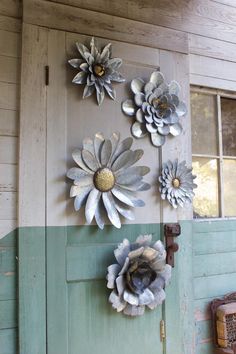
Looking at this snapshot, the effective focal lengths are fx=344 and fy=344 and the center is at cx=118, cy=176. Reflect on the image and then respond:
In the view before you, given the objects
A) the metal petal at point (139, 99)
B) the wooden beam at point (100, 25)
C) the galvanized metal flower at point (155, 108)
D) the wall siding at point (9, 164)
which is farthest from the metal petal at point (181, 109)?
the wall siding at point (9, 164)

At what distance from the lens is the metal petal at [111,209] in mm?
1735

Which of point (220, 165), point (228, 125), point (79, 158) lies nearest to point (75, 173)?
point (79, 158)

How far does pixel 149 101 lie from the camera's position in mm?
1888

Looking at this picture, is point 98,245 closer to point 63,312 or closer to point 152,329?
point 63,312

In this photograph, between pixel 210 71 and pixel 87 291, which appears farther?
pixel 210 71

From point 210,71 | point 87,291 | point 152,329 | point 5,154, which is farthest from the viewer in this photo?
point 210,71

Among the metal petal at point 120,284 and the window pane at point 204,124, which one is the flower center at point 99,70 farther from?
the metal petal at point 120,284

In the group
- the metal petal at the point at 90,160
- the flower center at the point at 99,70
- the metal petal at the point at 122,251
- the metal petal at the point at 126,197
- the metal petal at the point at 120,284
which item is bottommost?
the metal petal at the point at 120,284

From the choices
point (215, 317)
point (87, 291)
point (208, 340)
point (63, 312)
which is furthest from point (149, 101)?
point (208, 340)

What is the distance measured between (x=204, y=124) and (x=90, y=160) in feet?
2.89

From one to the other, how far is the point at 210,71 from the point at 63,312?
1.65m

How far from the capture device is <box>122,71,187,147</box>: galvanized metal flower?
1.87m

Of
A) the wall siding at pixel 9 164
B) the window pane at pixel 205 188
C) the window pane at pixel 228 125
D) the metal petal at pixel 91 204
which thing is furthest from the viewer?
the window pane at pixel 228 125

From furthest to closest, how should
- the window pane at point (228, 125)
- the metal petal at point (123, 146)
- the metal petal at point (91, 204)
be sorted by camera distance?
1. the window pane at point (228, 125)
2. the metal petal at point (123, 146)
3. the metal petal at point (91, 204)
